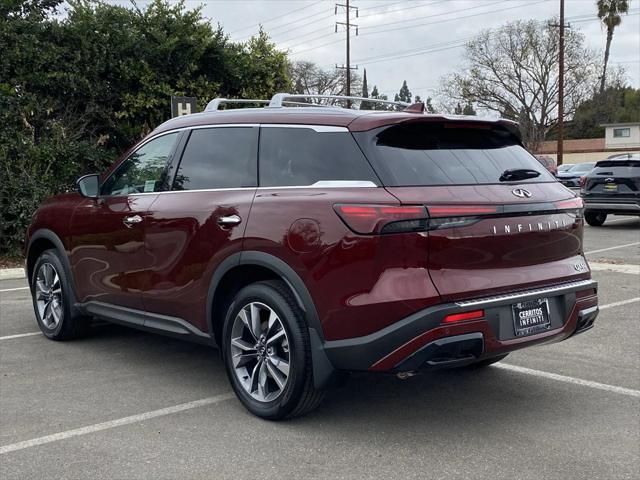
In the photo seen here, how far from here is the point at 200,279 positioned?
4.61 m

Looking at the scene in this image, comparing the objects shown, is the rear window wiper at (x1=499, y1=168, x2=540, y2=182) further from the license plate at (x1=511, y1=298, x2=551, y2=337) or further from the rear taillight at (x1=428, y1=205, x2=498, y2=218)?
the license plate at (x1=511, y1=298, x2=551, y2=337)

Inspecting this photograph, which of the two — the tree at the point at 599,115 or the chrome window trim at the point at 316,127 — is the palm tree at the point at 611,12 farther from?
the chrome window trim at the point at 316,127

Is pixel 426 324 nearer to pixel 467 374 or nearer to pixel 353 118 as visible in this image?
pixel 353 118

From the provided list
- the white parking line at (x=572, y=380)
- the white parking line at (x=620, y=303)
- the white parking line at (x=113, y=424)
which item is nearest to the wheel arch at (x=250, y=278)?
the white parking line at (x=113, y=424)

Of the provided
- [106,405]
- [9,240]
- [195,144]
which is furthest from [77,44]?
[106,405]

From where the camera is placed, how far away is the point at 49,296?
20.7 ft

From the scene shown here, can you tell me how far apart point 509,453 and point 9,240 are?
9.74 m

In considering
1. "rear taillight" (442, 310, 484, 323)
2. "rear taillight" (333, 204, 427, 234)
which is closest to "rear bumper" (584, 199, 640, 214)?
"rear taillight" (442, 310, 484, 323)

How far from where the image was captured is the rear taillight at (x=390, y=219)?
3.66 metres

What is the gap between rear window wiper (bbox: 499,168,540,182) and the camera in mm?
4226

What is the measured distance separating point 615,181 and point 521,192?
13.1m

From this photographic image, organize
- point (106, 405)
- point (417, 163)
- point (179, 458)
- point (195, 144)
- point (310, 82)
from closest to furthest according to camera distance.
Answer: point (179, 458) → point (417, 163) → point (106, 405) → point (195, 144) → point (310, 82)

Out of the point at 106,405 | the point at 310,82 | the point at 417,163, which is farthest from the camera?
the point at 310,82

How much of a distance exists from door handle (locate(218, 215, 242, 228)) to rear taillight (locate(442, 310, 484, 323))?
4.70 feet
